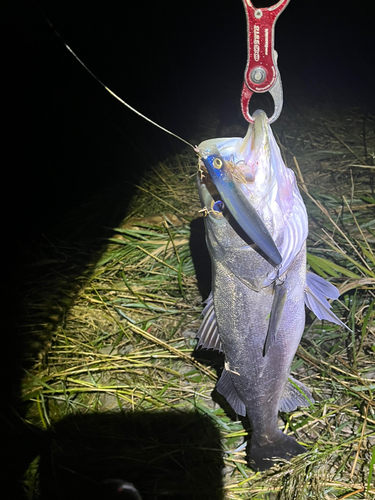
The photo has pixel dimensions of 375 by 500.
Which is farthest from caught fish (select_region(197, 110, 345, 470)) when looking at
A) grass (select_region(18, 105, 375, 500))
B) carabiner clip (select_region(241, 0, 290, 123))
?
grass (select_region(18, 105, 375, 500))

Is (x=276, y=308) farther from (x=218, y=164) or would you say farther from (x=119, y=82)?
(x=119, y=82)

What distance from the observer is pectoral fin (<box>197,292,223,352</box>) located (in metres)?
1.81

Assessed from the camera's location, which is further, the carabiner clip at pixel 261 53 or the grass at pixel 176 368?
the grass at pixel 176 368

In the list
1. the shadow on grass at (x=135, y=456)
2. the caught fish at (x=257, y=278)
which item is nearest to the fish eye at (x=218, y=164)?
the caught fish at (x=257, y=278)

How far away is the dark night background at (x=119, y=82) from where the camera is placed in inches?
144

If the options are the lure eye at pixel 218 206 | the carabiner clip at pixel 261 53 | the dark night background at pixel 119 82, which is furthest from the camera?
the dark night background at pixel 119 82

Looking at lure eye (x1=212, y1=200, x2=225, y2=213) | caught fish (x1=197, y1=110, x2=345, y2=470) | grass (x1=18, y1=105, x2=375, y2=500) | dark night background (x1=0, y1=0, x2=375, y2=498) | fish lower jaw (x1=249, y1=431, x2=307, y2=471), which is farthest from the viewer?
dark night background (x1=0, y1=0, x2=375, y2=498)

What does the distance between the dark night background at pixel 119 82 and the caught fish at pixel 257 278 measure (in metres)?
2.11

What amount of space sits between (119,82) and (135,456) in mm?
4414

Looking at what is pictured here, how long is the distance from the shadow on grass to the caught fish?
0.42 meters

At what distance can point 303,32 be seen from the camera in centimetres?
541

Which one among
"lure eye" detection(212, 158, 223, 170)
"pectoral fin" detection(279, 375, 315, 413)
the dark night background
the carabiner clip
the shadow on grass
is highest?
the dark night background

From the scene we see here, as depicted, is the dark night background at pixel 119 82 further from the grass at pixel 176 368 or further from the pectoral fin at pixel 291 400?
the pectoral fin at pixel 291 400

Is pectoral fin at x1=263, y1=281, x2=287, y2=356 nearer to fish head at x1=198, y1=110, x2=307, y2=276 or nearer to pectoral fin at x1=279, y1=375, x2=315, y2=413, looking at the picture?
fish head at x1=198, y1=110, x2=307, y2=276
